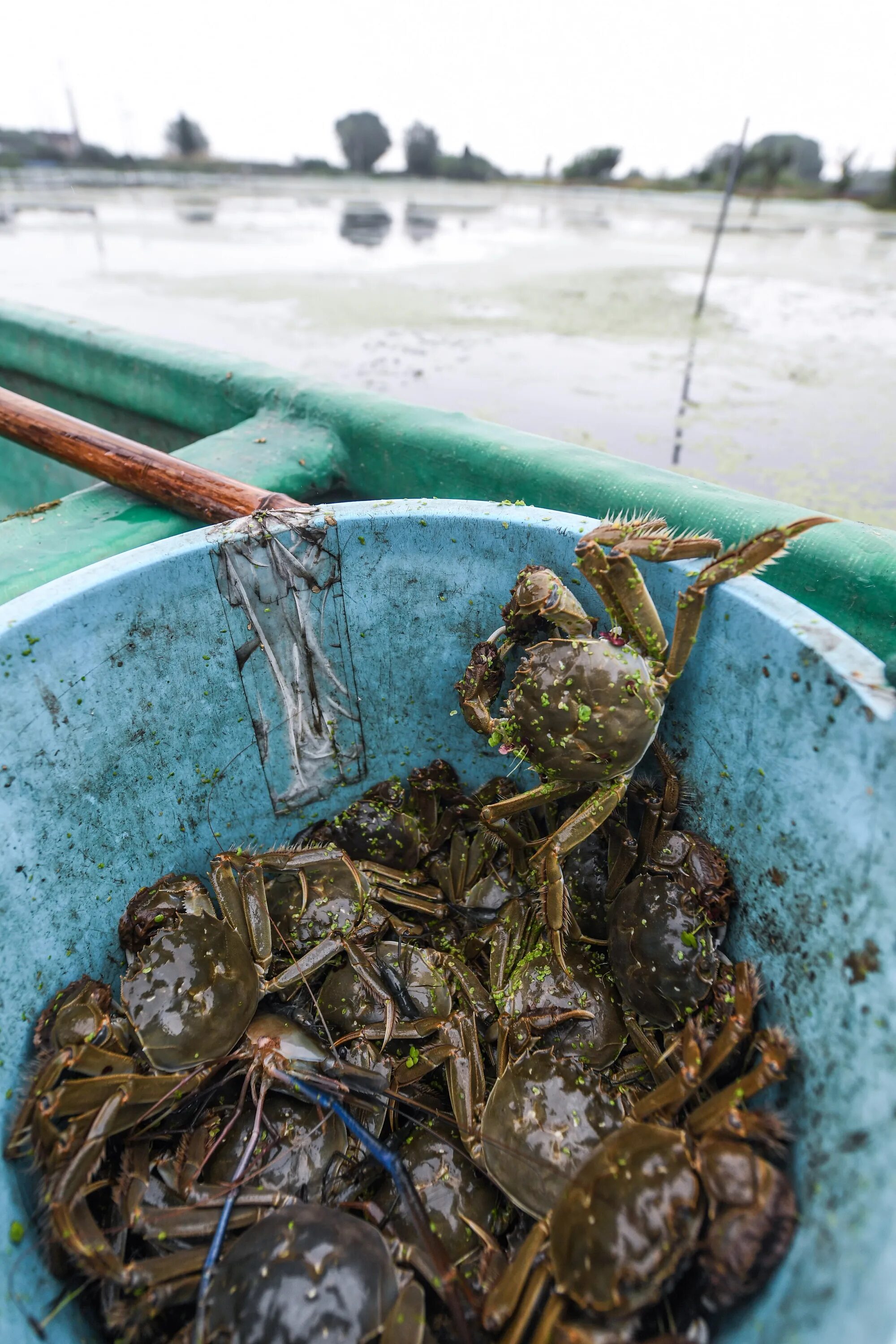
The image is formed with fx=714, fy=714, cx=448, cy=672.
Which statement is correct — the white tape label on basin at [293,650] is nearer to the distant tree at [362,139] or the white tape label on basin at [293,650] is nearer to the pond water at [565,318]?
the pond water at [565,318]

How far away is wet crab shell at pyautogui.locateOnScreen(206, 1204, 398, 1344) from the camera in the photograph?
1.14 meters

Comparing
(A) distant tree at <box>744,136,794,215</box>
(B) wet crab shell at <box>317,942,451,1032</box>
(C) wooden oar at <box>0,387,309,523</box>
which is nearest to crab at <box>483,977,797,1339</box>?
(B) wet crab shell at <box>317,942,451,1032</box>

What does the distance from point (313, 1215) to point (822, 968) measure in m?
1.04

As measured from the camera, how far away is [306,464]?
3.11 meters

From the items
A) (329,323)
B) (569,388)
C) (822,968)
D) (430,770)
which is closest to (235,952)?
(430,770)

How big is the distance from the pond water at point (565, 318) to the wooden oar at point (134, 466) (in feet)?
6.44

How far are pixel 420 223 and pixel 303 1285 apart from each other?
68.6 ft

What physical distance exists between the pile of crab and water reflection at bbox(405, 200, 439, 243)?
1529cm

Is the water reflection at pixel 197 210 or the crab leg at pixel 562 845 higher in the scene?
the crab leg at pixel 562 845

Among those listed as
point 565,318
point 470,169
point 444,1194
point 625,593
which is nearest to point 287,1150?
point 444,1194

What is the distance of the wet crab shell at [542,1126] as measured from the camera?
1372 millimetres

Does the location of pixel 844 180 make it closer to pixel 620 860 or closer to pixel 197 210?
pixel 197 210

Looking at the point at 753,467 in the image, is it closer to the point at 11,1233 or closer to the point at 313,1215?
the point at 313,1215

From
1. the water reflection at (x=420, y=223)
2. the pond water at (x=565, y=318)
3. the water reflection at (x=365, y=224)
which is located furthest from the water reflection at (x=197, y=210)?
the water reflection at (x=420, y=223)
